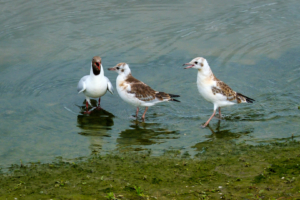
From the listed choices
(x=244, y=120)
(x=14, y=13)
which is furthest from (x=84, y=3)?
(x=244, y=120)

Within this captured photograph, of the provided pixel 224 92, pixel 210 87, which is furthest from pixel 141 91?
pixel 224 92

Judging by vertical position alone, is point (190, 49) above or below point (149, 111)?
above

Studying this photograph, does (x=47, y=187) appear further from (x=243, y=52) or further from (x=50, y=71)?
(x=243, y=52)

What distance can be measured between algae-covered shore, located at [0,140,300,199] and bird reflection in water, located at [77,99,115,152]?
107 centimetres

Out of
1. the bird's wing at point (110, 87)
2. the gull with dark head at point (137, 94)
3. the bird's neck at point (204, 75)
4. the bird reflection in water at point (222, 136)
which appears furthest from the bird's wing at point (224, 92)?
the bird's wing at point (110, 87)

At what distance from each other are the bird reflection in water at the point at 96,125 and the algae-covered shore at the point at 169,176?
107cm

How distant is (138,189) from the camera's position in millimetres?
5992

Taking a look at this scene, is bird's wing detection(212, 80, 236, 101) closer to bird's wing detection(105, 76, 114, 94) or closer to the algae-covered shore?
the algae-covered shore

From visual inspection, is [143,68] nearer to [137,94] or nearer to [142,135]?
[137,94]

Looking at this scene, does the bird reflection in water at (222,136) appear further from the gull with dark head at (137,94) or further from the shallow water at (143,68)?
the gull with dark head at (137,94)

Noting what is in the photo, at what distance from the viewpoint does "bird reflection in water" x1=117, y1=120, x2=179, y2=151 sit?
8742 mm

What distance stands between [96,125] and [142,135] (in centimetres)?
142

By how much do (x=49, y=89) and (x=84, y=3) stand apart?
682cm

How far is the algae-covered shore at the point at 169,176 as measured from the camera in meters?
5.98
